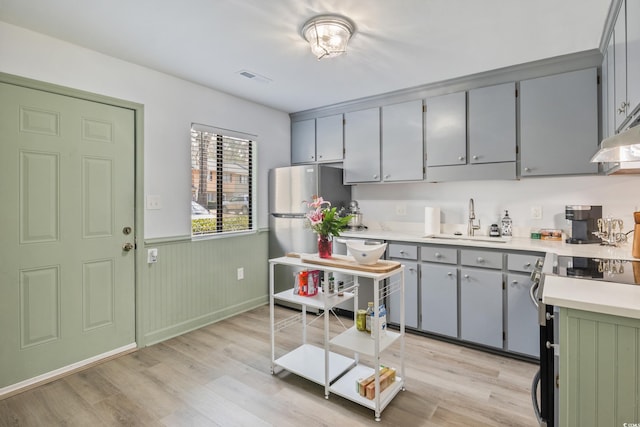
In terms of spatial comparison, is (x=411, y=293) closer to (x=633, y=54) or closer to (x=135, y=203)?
(x=633, y=54)

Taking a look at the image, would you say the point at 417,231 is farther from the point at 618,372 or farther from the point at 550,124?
the point at 618,372

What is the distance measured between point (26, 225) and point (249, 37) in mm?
1970

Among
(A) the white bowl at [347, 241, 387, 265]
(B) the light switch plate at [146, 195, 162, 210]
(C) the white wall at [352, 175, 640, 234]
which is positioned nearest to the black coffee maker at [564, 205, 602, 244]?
(C) the white wall at [352, 175, 640, 234]

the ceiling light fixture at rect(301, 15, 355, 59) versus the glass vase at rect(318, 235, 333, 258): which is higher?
the ceiling light fixture at rect(301, 15, 355, 59)

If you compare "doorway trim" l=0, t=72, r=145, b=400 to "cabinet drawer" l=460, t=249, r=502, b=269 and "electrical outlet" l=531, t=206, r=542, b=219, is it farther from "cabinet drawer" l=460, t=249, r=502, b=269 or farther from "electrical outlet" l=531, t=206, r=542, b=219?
"electrical outlet" l=531, t=206, r=542, b=219

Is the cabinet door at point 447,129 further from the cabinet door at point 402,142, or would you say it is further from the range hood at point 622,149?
the range hood at point 622,149

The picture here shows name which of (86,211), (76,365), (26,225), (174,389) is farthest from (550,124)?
(76,365)

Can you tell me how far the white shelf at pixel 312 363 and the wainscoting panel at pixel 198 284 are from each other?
121 cm

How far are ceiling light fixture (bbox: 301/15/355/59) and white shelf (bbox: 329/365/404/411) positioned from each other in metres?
2.18

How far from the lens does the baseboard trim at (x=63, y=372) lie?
Result: 2.15 m

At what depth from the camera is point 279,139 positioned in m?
4.14

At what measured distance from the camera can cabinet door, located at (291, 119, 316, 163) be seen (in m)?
4.07

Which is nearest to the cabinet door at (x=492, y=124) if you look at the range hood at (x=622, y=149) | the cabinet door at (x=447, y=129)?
the cabinet door at (x=447, y=129)

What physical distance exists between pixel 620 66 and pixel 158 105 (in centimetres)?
330
